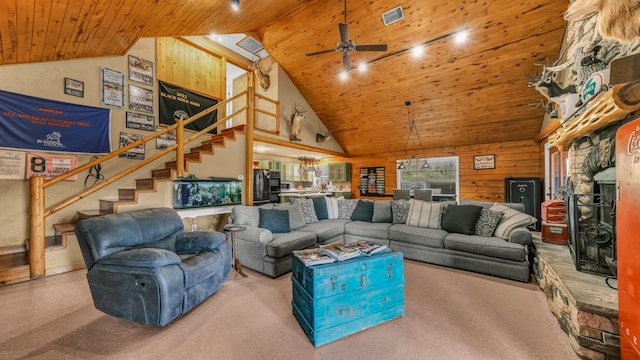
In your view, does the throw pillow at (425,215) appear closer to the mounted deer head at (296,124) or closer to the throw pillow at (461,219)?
the throw pillow at (461,219)

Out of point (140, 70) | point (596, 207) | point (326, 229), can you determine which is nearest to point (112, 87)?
point (140, 70)

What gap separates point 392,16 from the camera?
405 centimetres

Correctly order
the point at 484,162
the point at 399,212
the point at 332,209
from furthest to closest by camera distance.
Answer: the point at 484,162 → the point at 332,209 → the point at 399,212

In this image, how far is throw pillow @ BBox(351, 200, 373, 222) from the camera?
176 inches

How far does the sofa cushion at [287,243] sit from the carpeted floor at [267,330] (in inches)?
17.1

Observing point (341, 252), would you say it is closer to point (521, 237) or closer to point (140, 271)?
point (140, 271)

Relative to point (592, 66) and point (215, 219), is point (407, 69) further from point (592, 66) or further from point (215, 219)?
point (215, 219)

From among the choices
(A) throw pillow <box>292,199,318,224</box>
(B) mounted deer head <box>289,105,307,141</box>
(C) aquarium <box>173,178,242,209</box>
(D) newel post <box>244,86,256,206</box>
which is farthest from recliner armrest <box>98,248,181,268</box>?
(B) mounted deer head <box>289,105,307,141</box>

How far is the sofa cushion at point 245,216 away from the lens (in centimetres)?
347

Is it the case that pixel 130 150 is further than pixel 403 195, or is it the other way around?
pixel 403 195

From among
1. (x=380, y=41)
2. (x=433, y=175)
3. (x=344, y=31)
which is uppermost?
(x=380, y=41)

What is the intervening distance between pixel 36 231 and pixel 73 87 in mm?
2407

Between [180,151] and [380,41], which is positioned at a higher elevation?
[380,41]

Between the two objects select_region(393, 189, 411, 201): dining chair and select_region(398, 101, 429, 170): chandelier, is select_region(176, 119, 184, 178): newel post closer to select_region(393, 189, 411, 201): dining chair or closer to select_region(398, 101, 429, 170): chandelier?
select_region(393, 189, 411, 201): dining chair
